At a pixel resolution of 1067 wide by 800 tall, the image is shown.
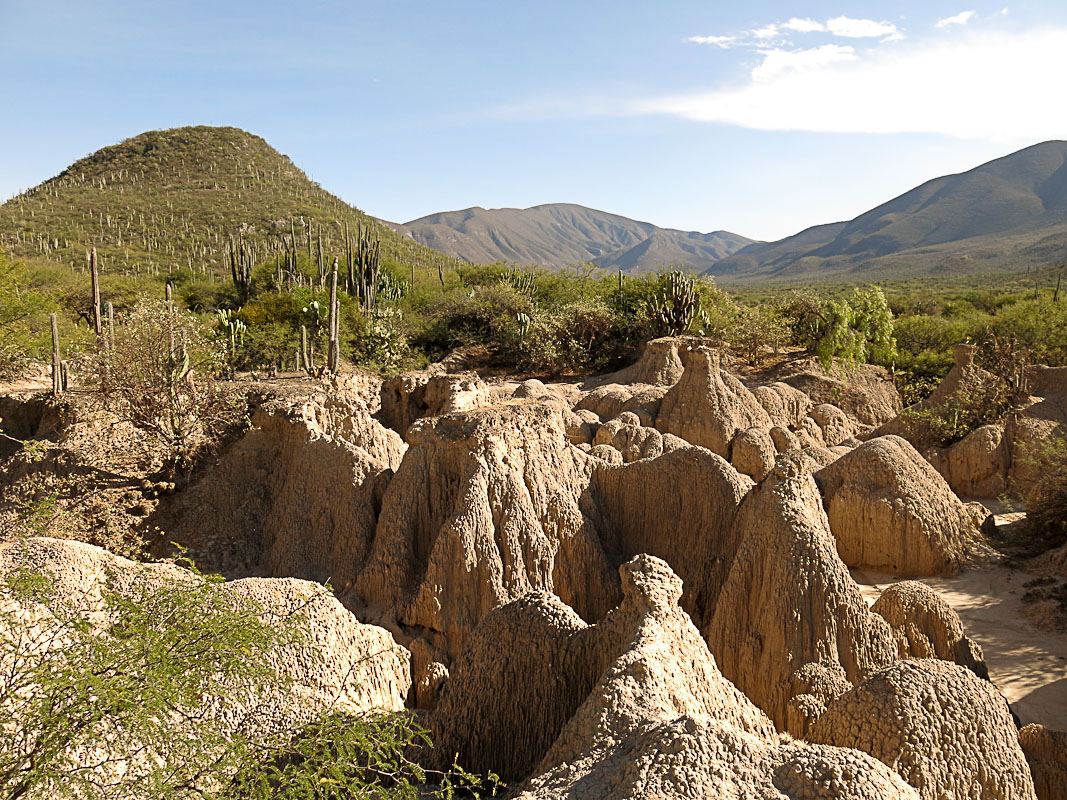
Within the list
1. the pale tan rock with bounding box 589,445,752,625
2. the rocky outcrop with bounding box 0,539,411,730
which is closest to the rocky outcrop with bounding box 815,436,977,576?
the pale tan rock with bounding box 589,445,752,625

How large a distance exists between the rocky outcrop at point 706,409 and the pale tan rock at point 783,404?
0.93 meters

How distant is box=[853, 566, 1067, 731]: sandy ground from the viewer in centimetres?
680

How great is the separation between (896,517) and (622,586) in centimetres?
629

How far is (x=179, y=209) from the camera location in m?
52.9

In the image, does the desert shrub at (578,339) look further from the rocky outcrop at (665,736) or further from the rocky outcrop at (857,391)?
the rocky outcrop at (665,736)

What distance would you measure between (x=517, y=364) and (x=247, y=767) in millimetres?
24761


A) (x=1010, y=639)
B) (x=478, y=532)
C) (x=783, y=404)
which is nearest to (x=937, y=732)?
(x=478, y=532)

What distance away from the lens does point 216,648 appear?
11.1ft

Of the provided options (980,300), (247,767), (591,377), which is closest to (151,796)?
(247,767)

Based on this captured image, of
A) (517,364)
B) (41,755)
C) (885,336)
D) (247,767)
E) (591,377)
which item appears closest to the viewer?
(41,755)

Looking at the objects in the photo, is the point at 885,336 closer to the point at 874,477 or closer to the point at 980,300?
the point at 874,477

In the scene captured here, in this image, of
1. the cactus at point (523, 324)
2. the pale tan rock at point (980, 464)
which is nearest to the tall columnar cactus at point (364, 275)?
the cactus at point (523, 324)

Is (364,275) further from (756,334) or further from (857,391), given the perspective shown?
(857,391)

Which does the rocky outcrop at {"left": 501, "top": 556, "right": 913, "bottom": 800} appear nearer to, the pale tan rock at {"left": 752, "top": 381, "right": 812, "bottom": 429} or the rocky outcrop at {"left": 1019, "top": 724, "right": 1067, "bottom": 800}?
the rocky outcrop at {"left": 1019, "top": 724, "right": 1067, "bottom": 800}
